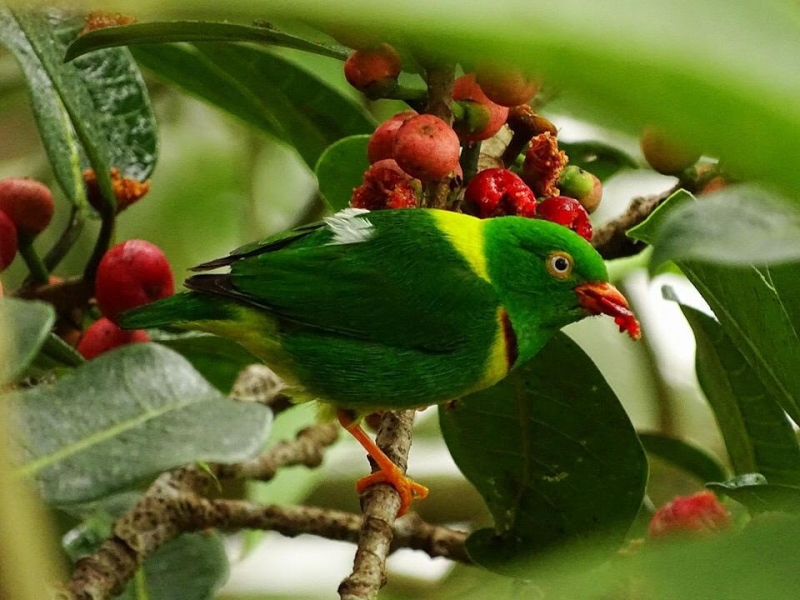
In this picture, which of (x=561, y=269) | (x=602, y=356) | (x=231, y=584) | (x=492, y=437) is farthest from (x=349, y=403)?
(x=602, y=356)

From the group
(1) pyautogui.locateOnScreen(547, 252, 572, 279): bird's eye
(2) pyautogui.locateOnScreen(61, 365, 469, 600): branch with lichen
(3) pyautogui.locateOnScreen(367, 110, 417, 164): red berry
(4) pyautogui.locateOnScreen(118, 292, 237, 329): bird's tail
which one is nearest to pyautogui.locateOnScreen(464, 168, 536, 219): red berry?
(3) pyautogui.locateOnScreen(367, 110, 417, 164): red berry

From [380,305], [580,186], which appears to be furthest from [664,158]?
[380,305]

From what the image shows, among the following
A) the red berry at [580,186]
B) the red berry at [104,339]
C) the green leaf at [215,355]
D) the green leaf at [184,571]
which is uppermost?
the red berry at [580,186]

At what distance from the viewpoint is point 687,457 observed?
61.3 inches

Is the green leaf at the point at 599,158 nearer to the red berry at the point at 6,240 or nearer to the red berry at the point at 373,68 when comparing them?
the red berry at the point at 373,68

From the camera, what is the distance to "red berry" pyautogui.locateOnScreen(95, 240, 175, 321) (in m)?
1.31

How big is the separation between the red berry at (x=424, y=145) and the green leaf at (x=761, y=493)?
482 mm

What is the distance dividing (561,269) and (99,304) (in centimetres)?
71

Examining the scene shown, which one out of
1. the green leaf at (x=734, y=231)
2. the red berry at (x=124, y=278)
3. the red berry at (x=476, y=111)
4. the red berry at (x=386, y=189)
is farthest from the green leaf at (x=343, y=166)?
the green leaf at (x=734, y=231)

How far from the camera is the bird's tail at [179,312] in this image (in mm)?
1283

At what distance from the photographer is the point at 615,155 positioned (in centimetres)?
155

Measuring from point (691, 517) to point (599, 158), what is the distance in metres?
0.62

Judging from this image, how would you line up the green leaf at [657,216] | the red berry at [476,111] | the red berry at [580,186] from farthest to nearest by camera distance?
the red berry at [580,186]
the red berry at [476,111]
the green leaf at [657,216]

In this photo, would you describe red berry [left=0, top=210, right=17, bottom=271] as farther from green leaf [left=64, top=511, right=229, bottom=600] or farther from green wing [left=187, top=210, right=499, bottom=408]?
green leaf [left=64, top=511, right=229, bottom=600]
